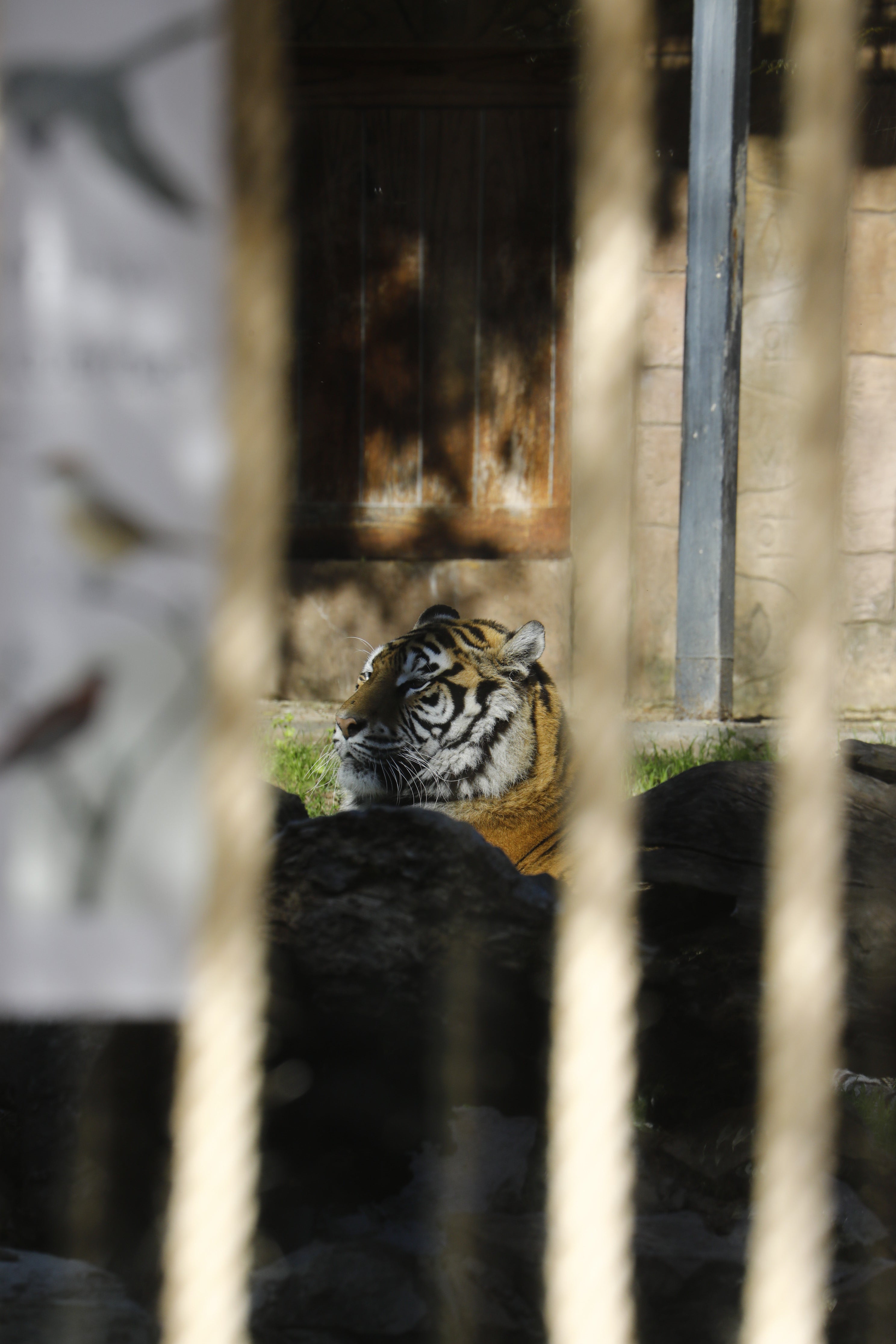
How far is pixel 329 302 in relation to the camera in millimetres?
6227

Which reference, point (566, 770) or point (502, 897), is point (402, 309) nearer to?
point (566, 770)

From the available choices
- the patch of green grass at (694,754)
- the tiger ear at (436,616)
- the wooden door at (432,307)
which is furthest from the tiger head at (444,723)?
the wooden door at (432,307)

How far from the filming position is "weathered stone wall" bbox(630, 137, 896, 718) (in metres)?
5.95

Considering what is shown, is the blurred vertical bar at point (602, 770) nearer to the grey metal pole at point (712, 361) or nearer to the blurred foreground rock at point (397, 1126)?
the blurred foreground rock at point (397, 1126)

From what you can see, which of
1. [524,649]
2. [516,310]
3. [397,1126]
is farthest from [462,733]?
[516,310]

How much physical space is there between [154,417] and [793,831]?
164cm

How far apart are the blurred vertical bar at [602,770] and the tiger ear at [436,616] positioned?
2.82 metres

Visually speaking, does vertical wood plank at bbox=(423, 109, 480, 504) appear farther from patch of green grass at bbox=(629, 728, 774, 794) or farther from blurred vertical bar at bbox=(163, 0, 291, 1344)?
blurred vertical bar at bbox=(163, 0, 291, 1344)

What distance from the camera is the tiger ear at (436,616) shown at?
11.6 feet

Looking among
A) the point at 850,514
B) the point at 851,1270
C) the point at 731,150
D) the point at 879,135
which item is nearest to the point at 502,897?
the point at 851,1270

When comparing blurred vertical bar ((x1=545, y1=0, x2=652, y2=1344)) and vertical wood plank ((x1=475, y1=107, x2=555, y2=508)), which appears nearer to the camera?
blurred vertical bar ((x1=545, y1=0, x2=652, y2=1344))

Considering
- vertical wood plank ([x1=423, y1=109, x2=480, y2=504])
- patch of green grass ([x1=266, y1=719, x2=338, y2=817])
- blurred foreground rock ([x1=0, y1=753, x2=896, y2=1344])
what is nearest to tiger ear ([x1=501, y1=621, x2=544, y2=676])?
patch of green grass ([x1=266, y1=719, x2=338, y2=817])

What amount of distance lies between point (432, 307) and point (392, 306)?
0.20 meters

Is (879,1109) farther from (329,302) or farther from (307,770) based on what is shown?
(329,302)
